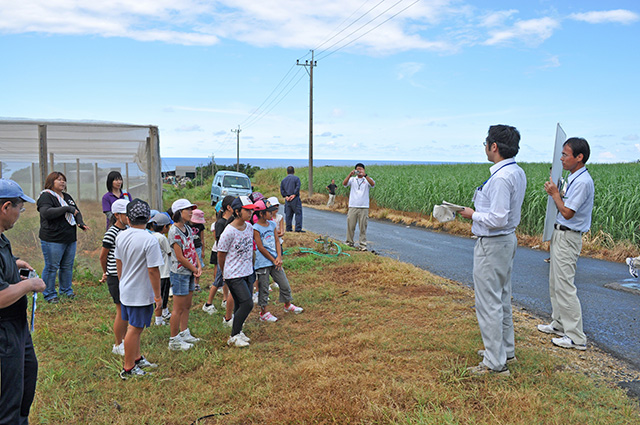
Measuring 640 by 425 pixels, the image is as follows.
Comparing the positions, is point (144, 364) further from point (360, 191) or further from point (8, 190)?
point (360, 191)

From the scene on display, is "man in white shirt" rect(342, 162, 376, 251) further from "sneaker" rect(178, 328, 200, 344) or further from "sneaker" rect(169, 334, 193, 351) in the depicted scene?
"sneaker" rect(169, 334, 193, 351)

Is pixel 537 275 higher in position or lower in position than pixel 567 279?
lower

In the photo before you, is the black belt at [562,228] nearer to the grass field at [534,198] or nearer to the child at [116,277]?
the child at [116,277]

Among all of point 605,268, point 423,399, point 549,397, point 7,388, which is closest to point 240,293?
point 423,399

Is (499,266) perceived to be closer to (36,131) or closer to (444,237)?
(36,131)

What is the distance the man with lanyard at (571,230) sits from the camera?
4.70 meters

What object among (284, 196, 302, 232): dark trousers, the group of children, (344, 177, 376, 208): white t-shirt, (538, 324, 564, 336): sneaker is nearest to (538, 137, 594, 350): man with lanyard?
(538, 324, 564, 336): sneaker

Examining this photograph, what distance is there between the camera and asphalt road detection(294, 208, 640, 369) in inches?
217

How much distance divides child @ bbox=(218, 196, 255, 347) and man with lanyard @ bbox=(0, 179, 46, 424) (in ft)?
7.82

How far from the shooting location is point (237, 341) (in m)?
5.00

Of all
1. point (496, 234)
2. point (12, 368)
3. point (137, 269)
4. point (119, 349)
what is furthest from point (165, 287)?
point (496, 234)

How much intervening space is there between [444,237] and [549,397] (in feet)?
34.3

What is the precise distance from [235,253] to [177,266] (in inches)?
25.5

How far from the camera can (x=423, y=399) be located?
3588 mm
